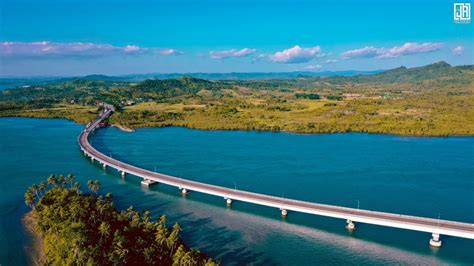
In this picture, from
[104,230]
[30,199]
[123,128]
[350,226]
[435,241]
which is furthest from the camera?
[123,128]

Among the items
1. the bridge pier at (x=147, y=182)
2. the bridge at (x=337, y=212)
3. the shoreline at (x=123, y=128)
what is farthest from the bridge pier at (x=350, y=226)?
the shoreline at (x=123, y=128)

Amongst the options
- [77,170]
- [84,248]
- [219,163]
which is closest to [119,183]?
[77,170]

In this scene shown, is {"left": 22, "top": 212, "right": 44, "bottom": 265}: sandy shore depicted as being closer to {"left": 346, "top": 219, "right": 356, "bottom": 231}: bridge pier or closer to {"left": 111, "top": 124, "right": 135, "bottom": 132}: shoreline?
{"left": 346, "top": 219, "right": 356, "bottom": 231}: bridge pier

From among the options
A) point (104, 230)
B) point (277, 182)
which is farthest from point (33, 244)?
point (277, 182)

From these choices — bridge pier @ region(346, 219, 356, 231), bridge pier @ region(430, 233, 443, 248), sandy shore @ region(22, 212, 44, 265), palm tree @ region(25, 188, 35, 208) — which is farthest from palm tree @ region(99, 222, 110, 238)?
bridge pier @ region(430, 233, 443, 248)

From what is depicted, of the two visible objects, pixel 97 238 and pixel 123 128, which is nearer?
pixel 97 238

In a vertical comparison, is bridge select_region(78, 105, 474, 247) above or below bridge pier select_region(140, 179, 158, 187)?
above

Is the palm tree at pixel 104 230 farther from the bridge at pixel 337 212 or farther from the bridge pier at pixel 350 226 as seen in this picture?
→ the bridge pier at pixel 350 226

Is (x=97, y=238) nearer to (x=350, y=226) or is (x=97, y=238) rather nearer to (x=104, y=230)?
(x=104, y=230)
